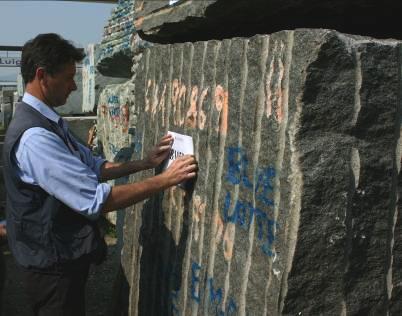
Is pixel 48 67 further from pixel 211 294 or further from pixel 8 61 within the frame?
pixel 8 61

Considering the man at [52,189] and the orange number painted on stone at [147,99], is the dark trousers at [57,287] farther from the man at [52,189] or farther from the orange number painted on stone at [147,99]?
the orange number painted on stone at [147,99]

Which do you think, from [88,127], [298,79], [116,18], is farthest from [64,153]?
[88,127]

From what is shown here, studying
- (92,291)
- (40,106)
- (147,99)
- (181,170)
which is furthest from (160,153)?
(92,291)

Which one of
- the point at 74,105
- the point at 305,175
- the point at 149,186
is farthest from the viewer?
the point at 74,105

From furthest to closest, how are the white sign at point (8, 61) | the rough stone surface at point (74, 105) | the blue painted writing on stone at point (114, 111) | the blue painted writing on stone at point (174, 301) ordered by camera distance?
1. the white sign at point (8, 61)
2. the rough stone surface at point (74, 105)
3. the blue painted writing on stone at point (114, 111)
4. the blue painted writing on stone at point (174, 301)

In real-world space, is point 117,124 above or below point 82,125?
above

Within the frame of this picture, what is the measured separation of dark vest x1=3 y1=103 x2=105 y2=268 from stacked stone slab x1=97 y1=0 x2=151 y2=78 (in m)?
3.35

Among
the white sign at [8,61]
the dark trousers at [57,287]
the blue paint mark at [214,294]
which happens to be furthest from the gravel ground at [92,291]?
the white sign at [8,61]

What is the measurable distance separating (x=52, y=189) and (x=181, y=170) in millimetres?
628

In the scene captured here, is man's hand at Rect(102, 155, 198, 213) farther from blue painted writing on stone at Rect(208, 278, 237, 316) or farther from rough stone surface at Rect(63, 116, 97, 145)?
rough stone surface at Rect(63, 116, 97, 145)

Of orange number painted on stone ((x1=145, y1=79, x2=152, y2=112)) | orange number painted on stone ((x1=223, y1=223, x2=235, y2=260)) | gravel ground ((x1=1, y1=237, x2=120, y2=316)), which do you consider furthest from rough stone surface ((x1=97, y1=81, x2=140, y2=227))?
orange number painted on stone ((x1=223, y1=223, x2=235, y2=260))

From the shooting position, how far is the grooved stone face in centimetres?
185

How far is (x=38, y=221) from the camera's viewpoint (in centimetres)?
252

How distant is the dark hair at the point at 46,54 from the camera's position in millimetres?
2604
